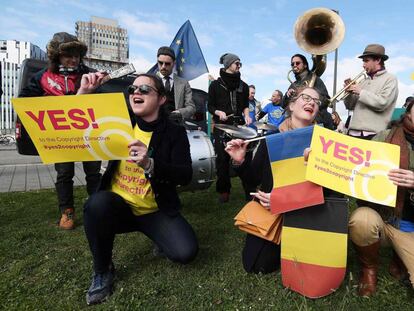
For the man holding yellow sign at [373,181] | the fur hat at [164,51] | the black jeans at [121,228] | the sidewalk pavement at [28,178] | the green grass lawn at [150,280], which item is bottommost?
the sidewalk pavement at [28,178]

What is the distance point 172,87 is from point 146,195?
1.92 metres

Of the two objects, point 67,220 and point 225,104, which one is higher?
point 225,104

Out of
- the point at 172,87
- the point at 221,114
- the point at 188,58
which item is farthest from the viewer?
the point at 188,58

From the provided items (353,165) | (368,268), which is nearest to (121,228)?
(353,165)

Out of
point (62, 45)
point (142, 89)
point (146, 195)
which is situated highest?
point (62, 45)

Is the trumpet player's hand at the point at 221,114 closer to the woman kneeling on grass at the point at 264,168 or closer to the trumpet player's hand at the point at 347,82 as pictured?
the trumpet player's hand at the point at 347,82

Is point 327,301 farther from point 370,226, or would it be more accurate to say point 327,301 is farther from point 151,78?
point 151,78

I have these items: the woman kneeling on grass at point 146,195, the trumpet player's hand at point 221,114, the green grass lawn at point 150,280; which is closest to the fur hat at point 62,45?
the woman kneeling on grass at point 146,195

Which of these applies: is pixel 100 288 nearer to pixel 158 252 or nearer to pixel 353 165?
pixel 158 252

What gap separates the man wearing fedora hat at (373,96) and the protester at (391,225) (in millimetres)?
1327

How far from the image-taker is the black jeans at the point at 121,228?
213cm

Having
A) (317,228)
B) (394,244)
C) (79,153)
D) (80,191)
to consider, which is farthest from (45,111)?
(80,191)

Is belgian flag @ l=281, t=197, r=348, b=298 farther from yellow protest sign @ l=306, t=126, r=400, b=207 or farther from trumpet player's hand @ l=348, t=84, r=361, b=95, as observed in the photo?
trumpet player's hand @ l=348, t=84, r=361, b=95

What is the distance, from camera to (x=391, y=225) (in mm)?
2223
